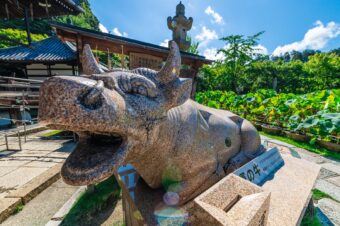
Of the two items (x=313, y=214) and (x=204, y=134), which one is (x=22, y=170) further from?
(x=313, y=214)

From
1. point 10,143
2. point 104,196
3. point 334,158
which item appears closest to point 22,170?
point 104,196

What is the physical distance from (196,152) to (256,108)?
759 centimetres

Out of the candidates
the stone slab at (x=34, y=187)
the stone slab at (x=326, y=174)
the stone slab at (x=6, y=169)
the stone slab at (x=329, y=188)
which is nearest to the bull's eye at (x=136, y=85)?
the stone slab at (x=329, y=188)

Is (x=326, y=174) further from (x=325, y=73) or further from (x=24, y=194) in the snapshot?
(x=325, y=73)

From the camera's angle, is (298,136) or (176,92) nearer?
(176,92)

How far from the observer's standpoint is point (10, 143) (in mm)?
6902

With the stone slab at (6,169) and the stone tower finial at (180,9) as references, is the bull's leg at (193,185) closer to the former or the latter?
the stone slab at (6,169)

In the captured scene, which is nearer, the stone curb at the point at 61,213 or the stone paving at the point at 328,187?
the stone paving at the point at 328,187

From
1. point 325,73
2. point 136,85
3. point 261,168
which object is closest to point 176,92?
point 136,85

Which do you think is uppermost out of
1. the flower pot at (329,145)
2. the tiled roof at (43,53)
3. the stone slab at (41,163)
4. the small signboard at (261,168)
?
the tiled roof at (43,53)

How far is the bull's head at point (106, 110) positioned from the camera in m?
0.84

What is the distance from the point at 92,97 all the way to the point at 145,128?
48cm

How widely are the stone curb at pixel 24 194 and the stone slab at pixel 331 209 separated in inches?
184

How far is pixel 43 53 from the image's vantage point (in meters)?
11.2
